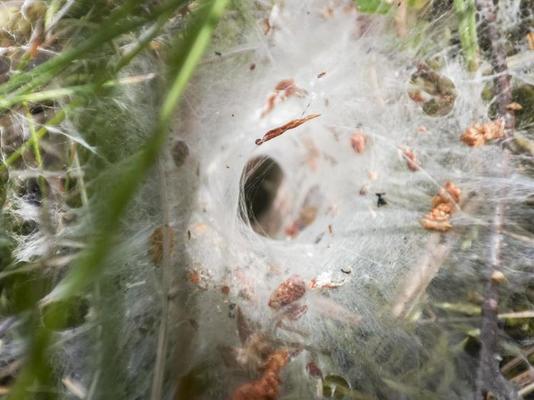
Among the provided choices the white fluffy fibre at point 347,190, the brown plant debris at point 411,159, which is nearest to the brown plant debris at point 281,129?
the white fluffy fibre at point 347,190

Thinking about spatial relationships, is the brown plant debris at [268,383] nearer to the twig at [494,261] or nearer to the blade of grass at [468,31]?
the twig at [494,261]

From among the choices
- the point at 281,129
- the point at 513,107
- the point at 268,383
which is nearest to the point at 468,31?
the point at 513,107

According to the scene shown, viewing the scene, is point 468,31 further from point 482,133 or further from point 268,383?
point 268,383

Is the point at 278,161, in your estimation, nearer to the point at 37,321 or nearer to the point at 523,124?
the point at 523,124

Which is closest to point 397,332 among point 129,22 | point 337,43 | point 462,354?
point 462,354

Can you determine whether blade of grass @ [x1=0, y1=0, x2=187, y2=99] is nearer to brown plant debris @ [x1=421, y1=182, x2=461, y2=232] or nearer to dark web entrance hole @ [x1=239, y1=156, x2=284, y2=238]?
dark web entrance hole @ [x1=239, y1=156, x2=284, y2=238]

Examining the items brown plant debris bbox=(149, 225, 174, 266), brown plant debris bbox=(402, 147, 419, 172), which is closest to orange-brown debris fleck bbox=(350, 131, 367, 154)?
brown plant debris bbox=(402, 147, 419, 172)
